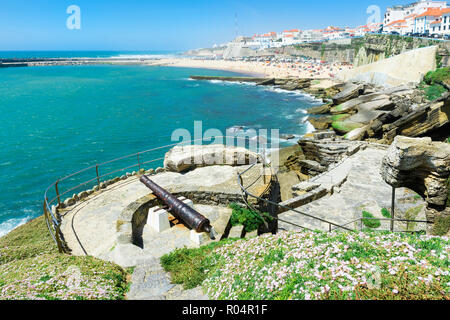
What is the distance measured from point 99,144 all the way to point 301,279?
30.1 meters

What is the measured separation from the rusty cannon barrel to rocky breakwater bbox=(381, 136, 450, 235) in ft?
16.3

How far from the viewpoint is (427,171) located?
7477mm

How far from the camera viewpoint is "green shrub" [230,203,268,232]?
8.82 m

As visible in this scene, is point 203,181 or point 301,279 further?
point 203,181

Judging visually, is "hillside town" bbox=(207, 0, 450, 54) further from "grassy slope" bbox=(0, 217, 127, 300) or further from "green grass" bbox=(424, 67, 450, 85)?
"grassy slope" bbox=(0, 217, 127, 300)

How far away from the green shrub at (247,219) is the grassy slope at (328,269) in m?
2.08

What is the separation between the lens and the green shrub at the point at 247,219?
28.9ft

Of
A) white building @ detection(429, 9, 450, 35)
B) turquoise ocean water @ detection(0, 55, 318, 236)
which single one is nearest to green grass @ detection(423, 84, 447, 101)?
turquoise ocean water @ detection(0, 55, 318, 236)

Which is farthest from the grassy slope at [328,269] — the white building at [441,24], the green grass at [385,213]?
the white building at [441,24]

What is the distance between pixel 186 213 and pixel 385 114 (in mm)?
22415

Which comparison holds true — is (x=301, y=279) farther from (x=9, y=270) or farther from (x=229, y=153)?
(x=229, y=153)

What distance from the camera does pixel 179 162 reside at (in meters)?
12.9

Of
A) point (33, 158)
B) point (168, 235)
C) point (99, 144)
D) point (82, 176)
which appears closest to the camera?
point (168, 235)
